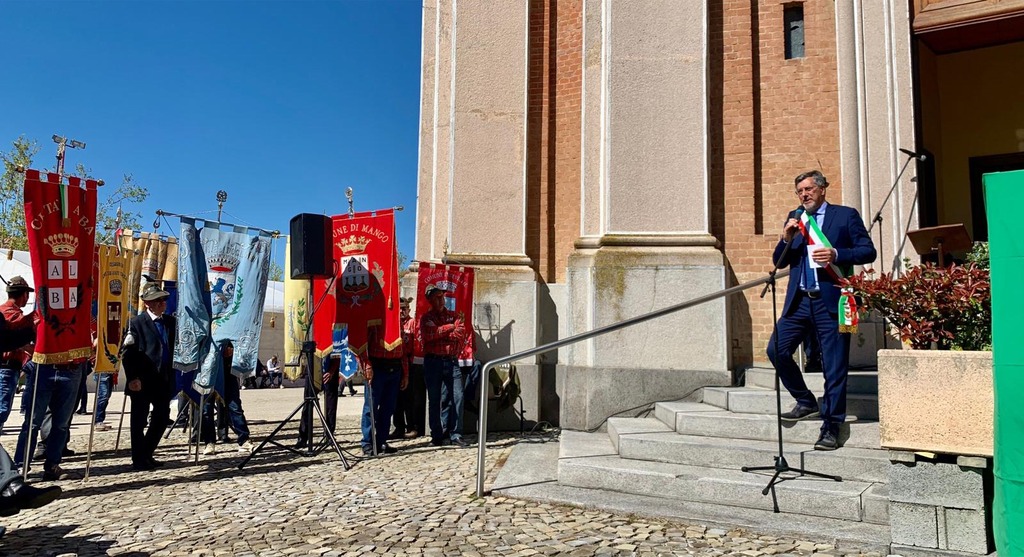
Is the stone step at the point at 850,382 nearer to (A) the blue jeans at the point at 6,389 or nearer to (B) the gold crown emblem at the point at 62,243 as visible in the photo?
(B) the gold crown emblem at the point at 62,243

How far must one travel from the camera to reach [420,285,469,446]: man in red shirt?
8742 mm

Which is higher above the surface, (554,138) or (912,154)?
(554,138)

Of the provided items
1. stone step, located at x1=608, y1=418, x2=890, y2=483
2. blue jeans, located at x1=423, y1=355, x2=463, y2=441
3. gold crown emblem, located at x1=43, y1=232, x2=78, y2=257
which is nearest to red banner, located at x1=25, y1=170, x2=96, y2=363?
gold crown emblem, located at x1=43, y1=232, x2=78, y2=257

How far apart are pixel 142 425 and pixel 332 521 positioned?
3.78 metres

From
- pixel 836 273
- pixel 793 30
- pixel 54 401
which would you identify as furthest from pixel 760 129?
pixel 54 401

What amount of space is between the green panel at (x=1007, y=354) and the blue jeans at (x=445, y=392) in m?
6.11

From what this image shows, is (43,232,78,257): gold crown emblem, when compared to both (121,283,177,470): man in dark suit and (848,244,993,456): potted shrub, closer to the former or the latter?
(121,283,177,470): man in dark suit

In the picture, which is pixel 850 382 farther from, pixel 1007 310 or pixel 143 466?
pixel 143 466

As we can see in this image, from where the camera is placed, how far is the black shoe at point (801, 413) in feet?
18.7

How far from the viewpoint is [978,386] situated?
12.3ft

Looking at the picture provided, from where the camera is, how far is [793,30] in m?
8.93

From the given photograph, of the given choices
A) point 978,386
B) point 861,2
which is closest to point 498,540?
point 978,386

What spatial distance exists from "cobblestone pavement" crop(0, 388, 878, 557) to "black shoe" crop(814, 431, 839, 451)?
46.7 inches

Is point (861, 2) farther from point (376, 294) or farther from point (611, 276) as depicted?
point (376, 294)
